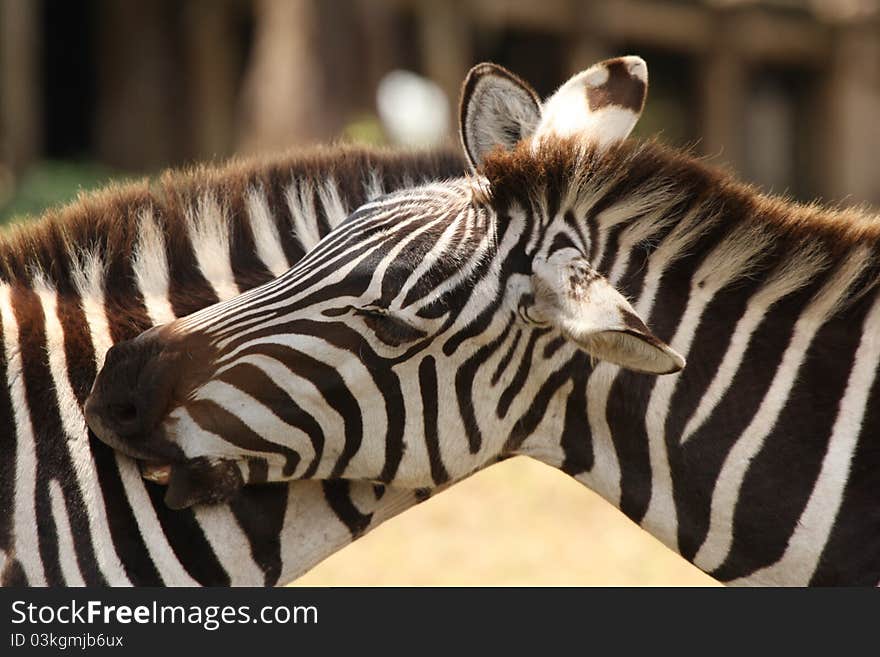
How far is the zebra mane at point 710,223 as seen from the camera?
3.12 m

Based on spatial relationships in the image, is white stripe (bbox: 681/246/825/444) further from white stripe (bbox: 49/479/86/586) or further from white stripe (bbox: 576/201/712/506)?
white stripe (bbox: 49/479/86/586)

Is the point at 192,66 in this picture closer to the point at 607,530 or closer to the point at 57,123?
the point at 57,123

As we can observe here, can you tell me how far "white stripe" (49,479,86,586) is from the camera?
120 inches

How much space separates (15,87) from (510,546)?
10.4 metres

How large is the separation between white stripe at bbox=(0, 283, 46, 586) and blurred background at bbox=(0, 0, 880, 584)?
443 cm

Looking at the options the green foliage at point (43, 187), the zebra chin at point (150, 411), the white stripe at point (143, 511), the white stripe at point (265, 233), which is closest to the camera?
the zebra chin at point (150, 411)

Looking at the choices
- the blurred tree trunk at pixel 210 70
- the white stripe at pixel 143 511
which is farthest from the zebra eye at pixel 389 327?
the blurred tree trunk at pixel 210 70

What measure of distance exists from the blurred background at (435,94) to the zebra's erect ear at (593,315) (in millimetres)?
4845

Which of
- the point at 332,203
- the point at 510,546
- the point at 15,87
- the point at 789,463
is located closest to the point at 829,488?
the point at 789,463

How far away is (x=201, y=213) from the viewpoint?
11.7 feet

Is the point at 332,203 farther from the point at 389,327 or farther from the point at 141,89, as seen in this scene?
the point at 141,89

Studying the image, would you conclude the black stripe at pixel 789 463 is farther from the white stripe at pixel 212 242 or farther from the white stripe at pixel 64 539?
the white stripe at pixel 64 539

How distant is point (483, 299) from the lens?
119 inches

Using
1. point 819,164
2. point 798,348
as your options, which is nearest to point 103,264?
point 798,348
